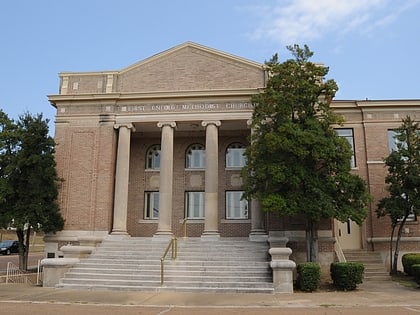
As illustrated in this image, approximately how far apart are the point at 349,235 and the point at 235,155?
7644mm

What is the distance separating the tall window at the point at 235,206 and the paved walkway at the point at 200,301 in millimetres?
8906

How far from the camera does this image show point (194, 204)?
24.6m

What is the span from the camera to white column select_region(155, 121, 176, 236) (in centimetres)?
2119

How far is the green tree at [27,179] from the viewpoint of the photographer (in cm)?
2038

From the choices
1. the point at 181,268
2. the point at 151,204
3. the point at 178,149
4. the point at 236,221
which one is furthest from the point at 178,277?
the point at 178,149

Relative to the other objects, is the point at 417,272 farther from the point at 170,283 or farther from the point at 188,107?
the point at 188,107

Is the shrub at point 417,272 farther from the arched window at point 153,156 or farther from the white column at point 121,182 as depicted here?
the arched window at point 153,156

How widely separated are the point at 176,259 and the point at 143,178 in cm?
832

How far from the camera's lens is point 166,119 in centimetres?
2244

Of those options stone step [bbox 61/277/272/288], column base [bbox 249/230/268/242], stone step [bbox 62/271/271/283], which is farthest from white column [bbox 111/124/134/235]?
column base [bbox 249/230/268/242]

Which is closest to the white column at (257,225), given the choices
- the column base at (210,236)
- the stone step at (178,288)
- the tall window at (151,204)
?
the column base at (210,236)

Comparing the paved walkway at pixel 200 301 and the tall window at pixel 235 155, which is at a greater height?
the tall window at pixel 235 155

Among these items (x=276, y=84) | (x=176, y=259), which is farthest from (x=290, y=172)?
(x=176, y=259)

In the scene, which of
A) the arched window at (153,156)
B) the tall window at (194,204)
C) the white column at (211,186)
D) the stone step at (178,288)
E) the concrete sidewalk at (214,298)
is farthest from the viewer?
the arched window at (153,156)
